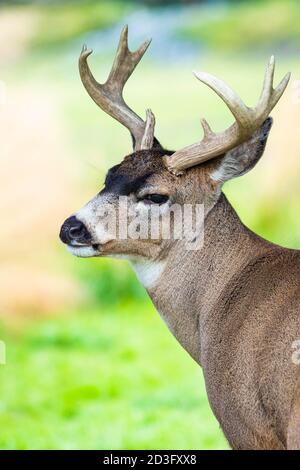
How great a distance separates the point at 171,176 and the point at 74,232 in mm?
507

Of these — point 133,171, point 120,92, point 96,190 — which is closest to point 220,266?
point 133,171

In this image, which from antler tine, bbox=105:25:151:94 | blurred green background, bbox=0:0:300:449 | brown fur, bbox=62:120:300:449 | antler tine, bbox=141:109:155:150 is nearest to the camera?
brown fur, bbox=62:120:300:449

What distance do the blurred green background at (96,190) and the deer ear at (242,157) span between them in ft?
8.42

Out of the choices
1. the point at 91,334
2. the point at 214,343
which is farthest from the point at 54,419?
the point at 214,343

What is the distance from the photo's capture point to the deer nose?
478cm

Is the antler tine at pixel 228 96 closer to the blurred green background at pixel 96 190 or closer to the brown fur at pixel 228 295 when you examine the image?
the brown fur at pixel 228 295

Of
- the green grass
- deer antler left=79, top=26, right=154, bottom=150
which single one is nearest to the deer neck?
deer antler left=79, top=26, right=154, bottom=150

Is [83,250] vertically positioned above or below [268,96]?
below

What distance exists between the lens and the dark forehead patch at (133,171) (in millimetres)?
4887

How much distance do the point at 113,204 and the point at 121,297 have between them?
336 inches

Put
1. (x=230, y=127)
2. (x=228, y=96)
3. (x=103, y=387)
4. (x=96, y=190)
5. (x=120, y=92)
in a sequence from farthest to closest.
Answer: (x=96, y=190), (x=103, y=387), (x=120, y=92), (x=230, y=127), (x=228, y=96)

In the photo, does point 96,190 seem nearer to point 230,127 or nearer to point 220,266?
point 220,266

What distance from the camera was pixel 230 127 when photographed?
489 centimetres

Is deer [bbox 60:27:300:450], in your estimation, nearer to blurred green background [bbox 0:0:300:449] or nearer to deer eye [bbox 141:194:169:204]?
deer eye [bbox 141:194:169:204]
